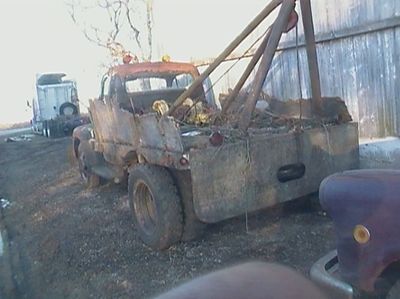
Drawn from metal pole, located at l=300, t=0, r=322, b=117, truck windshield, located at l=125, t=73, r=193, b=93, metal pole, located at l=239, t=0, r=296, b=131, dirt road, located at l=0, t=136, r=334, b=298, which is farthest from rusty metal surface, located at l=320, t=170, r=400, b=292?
truck windshield, located at l=125, t=73, r=193, b=93

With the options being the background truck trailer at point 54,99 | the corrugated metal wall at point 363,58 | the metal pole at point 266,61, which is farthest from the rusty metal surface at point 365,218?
the background truck trailer at point 54,99

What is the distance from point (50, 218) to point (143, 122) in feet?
9.65

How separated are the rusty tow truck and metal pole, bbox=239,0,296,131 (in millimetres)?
11

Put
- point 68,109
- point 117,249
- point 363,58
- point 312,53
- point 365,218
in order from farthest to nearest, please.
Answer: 1. point 68,109
2. point 363,58
3. point 312,53
4. point 117,249
5. point 365,218

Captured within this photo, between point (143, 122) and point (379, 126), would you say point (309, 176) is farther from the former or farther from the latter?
point (379, 126)

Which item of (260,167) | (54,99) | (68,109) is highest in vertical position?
(54,99)

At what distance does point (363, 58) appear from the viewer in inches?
313

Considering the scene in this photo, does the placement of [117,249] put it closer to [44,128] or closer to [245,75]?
[245,75]

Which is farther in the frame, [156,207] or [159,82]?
[159,82]

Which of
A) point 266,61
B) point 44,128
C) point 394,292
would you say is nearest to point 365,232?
point 394,292

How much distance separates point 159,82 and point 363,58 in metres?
3.47

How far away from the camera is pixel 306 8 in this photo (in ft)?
19.2

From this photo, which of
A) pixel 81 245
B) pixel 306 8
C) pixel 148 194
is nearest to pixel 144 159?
pixel 148 194

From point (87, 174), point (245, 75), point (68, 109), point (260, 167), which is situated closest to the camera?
point (260, 167)
